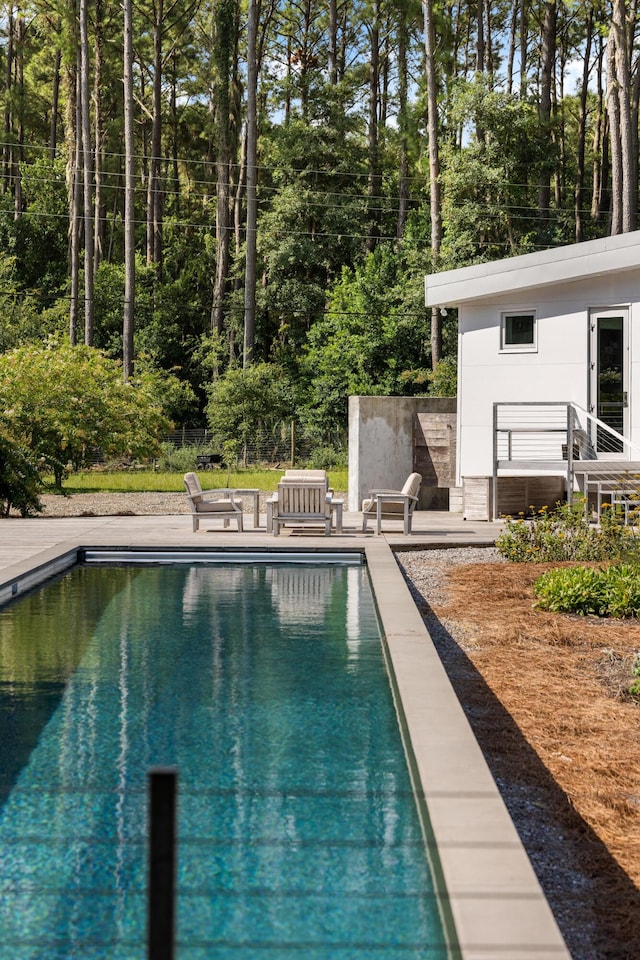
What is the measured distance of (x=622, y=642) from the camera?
750cm

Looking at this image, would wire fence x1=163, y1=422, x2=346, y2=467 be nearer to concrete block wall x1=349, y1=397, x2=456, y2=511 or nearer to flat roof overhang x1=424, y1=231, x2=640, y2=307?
concrete block wall x1=349, y1=397, x2=456, y2=511

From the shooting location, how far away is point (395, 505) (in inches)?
569

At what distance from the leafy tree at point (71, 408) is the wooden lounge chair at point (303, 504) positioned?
6.57 meters

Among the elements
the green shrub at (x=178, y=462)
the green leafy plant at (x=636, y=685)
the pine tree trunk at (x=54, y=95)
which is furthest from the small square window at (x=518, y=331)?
the pine tree trunk at (x=54, y=95)

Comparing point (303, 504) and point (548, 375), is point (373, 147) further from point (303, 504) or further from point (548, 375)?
point (303, 504)

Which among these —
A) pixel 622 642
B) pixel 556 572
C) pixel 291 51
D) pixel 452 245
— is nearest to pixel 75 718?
pixel 622 642

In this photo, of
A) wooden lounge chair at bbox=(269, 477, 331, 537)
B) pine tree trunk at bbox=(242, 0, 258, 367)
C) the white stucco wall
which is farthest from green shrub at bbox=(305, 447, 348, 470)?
wooden lounge chair at bbox=(269, 477, 331, 537)

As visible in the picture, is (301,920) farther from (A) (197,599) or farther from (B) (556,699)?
(A) (197,599)

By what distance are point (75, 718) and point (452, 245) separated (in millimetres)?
30081

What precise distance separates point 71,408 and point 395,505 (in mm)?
9219

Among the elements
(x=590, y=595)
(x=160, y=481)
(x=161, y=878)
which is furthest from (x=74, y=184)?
(x=161, y=878)

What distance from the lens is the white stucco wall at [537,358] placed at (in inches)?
648

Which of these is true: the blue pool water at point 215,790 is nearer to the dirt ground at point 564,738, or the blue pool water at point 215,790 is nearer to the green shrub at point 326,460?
the dirt ground at point 564,738

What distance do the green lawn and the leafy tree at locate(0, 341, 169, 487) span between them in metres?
0.81
